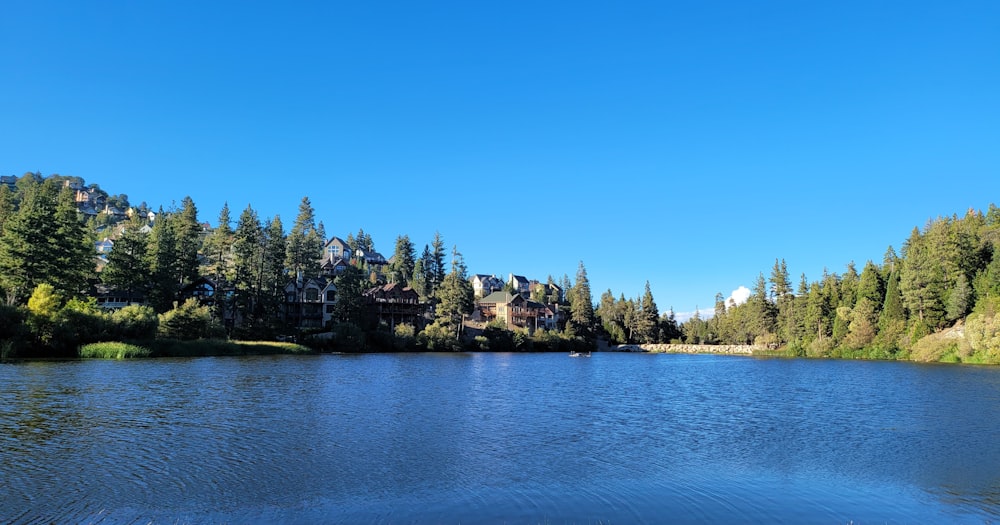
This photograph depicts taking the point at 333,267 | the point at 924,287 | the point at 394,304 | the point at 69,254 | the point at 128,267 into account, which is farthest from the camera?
the point at 333,267

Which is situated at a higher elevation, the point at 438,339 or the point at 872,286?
the point at 872,286

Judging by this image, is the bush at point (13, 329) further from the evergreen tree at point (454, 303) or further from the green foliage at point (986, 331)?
the green foliage at point (986, 331)

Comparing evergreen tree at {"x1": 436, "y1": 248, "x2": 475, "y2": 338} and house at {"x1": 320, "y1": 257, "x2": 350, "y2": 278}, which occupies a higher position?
house at {"x1": 320, "y1": 257, "x2": 350, "y2": 278}

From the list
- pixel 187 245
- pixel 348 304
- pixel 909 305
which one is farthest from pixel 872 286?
pixel 187 245

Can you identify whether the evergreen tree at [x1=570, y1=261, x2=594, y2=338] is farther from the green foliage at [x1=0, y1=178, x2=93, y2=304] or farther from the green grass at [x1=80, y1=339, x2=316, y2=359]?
the green foliage at [x1=0, y1=178, x2=93, y2=304]

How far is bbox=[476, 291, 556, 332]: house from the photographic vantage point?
128m

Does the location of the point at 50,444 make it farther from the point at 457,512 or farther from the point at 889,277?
the point at 889,277

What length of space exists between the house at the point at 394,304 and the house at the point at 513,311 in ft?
81.1

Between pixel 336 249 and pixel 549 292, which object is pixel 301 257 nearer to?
pixel 336 249

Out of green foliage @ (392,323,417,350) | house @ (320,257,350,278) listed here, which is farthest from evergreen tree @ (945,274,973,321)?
house @ (320,257,350,278)

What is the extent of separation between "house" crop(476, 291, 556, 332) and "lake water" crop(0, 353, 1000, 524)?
302 feet

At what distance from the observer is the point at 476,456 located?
60.2ft

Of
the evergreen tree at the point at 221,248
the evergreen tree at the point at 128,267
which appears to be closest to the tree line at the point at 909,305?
the evergreen tree at the point at 221,248

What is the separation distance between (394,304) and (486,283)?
3102 inches
